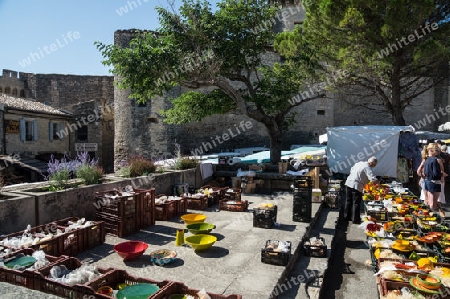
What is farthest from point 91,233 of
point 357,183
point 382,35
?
point 382,35

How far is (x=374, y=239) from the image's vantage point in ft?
16.6

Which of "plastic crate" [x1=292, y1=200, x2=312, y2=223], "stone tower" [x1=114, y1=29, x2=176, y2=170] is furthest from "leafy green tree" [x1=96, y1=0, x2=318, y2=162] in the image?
"stone tower" [x1=114, y1=29, x2=176, y2=170]

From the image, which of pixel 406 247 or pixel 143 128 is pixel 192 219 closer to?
pixel 406 247

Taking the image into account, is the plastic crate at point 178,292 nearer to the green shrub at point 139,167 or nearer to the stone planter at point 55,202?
the stone planter at point 55,202

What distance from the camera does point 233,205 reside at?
7.88 m

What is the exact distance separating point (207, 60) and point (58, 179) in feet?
19.9

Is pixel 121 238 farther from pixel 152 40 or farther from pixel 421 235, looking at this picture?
pixel 152 40

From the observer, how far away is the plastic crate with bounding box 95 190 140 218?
18.8 ft

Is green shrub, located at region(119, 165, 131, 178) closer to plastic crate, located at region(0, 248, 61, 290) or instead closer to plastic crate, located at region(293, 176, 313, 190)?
plastic crate, located at region(293, 176, 313, 190)

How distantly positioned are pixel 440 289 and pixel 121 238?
177 inches

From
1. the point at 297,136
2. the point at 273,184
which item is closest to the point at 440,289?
the point at 273,184

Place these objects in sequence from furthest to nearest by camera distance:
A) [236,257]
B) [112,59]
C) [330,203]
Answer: [112,59], [330,203], [236,257]

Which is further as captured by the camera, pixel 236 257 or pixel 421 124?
pixel 421 124

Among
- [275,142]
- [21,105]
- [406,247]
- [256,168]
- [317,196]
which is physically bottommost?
[317,196]
